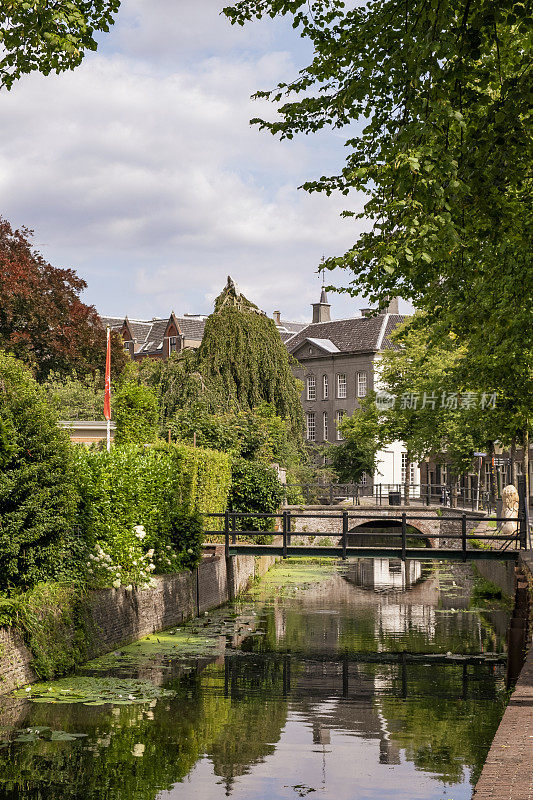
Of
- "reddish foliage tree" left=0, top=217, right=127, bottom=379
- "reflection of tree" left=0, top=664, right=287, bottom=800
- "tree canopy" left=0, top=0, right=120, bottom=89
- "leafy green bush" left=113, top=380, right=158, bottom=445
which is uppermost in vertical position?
"reddish foliage tree" left=0, top=217, right=127, bottom=379

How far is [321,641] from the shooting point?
20.9 m

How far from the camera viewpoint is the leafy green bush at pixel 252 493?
34.1 m

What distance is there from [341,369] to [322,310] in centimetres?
1175

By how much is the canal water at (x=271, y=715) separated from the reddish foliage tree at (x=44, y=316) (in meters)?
24.0

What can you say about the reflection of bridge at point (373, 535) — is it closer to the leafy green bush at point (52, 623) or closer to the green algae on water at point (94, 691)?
the leafy green bush at point (52, 623)

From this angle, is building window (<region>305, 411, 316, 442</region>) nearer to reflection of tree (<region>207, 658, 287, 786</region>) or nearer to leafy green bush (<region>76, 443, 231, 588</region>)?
leafy green bush (<region>76, 443, 231, 588</region>)

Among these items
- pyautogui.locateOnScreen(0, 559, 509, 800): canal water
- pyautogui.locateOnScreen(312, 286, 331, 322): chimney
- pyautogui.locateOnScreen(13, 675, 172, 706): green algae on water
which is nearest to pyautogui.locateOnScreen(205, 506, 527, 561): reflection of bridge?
pyautogui.locateOnScreen(0, 559, 509, 800): canal water

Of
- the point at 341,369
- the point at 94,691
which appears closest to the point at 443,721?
the point at 94,691

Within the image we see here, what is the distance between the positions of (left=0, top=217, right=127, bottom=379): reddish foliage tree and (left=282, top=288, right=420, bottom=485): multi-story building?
3520 cm

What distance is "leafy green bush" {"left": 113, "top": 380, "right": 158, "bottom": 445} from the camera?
26766 millimetres

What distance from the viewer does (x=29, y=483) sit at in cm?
1520

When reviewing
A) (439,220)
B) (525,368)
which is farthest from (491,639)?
(439,220)

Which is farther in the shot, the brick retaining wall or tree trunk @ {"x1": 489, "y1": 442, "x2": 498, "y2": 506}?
tree trunk @ {"x1": 489, "y1": 442, "x2": 498, "y2": 506}

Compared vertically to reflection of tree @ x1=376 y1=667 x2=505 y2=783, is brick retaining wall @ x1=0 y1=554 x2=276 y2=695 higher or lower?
higher
